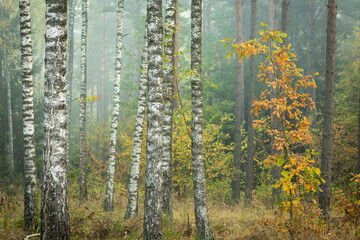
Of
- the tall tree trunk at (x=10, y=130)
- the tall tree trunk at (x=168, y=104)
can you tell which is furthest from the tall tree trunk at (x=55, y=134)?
the tall tree trunk at (x=10, y=130)

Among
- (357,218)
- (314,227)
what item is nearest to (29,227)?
(314,227)

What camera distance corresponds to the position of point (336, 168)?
17.3 meters

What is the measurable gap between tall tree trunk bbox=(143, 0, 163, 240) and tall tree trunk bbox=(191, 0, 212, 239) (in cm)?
116

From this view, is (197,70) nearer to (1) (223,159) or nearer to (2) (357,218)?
(2) (357,218)

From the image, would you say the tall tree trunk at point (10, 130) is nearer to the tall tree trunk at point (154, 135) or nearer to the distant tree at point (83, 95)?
the distant tree at point (83, 95)

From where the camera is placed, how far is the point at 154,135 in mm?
6305

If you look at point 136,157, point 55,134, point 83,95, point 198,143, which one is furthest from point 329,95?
point 83,95

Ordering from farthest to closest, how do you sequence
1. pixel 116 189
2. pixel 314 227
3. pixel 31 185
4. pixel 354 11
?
pixel 354 11 → pixel 116 189 → pixel 31 185 → pixel 314 227

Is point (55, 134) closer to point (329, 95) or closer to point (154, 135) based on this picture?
point (154, 135)

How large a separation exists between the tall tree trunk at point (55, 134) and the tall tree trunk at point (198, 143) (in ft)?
9.86

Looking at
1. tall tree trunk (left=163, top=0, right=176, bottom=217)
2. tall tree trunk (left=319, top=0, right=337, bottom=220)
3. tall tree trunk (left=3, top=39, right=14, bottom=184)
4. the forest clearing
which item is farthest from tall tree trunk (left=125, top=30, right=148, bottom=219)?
tall tree trunk (left=3, top=39, right=14, bottom=184)

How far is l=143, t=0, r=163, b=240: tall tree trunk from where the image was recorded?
6.17 meters

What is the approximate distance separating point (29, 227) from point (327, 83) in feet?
31.6

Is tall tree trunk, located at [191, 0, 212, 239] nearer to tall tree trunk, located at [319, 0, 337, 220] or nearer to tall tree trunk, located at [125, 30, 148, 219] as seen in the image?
tall tree trunk, located at [125, 30, 148, 219]
